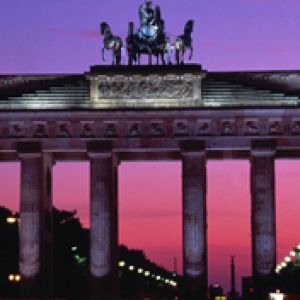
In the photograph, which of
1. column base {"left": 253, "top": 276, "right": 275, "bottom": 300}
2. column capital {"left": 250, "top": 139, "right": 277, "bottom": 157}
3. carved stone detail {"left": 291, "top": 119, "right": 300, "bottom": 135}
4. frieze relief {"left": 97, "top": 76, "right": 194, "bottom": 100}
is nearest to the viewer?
column base {"left": 253, "top": 276, "right": 275, "bottom": 300}

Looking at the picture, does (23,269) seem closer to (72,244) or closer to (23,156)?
(23,156)

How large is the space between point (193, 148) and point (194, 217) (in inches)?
242

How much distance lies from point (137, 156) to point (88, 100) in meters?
9.73

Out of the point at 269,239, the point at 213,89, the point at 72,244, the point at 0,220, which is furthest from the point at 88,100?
the point at 72,244

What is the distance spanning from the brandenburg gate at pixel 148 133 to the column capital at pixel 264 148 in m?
0.09

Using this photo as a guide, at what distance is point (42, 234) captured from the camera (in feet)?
406

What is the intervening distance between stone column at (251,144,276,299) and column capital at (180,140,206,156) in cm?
447

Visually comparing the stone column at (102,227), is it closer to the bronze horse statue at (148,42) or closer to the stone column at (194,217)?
the stone column at (194,217)

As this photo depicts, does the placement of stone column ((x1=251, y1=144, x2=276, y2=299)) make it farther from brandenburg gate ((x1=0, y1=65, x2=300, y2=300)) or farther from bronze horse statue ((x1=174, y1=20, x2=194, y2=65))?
bronze horse statue ((x1=174, y1=20, x2=194, y2=65))

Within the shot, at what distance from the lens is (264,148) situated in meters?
123

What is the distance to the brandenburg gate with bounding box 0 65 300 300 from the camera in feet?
401

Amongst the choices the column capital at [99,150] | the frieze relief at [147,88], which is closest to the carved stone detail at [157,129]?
the frieze relief at [147,88]

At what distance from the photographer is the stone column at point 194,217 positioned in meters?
121

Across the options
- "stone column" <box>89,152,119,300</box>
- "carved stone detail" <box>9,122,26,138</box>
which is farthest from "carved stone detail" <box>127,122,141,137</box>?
"carved stone detail" <box>9,122,26,138</box>
